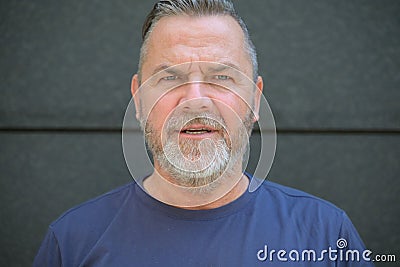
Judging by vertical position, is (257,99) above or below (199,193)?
above

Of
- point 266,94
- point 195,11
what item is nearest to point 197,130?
point 195,11

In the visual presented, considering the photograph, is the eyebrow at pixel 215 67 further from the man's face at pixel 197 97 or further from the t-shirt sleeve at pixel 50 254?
the t-shirt sleeve at pixel 50 254

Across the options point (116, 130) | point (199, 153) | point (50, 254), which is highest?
point (199, 153)

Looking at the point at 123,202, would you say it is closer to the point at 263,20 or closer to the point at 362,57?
the point at 263,20

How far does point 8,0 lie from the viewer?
5.68 ft

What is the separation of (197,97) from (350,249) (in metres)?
0.47

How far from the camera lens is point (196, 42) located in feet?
3.86

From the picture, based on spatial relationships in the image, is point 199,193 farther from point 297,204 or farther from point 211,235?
point 297,204

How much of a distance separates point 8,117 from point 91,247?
730 mm

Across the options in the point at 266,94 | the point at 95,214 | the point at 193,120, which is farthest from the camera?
the point at 266,94

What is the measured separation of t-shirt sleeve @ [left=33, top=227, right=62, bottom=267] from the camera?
1195mm

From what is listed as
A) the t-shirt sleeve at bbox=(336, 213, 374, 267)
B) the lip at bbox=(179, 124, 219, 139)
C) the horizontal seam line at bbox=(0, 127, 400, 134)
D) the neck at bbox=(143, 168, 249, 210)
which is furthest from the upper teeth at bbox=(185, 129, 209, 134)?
the horizontal seam line at bbox=(0, 127, 400, 134)

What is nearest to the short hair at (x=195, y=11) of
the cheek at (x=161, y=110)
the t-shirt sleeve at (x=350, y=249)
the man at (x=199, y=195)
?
the man at (x=199, y=195)

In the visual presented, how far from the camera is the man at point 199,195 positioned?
44.3 inches
